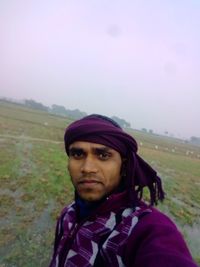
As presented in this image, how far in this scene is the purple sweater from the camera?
1.50 metres

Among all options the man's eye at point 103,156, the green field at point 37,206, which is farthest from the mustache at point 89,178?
the green field at point 37,206

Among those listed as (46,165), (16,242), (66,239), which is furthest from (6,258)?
(46,165)

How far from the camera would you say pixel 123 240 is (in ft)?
5.42

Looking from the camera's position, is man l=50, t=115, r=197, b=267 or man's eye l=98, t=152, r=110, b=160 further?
man's eye l=98, t=152, r=110, b=160

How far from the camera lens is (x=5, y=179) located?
1249 centimetres

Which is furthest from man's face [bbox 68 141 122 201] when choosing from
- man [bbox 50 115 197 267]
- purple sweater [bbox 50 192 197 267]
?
purple sweater [bbox 50 192 197 267]

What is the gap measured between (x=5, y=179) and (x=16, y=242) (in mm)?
5831

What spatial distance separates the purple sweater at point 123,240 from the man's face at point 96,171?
134mm

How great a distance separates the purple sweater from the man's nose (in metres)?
0.23

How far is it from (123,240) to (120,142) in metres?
0.64

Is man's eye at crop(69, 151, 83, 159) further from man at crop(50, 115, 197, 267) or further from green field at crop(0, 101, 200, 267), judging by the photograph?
green field at crop(0, 101, 200, 267)

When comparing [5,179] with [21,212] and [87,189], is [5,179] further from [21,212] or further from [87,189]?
[87,189]

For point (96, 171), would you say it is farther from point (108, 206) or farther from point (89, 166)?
point (108, 206)

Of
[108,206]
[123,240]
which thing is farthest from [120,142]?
[123,240]
